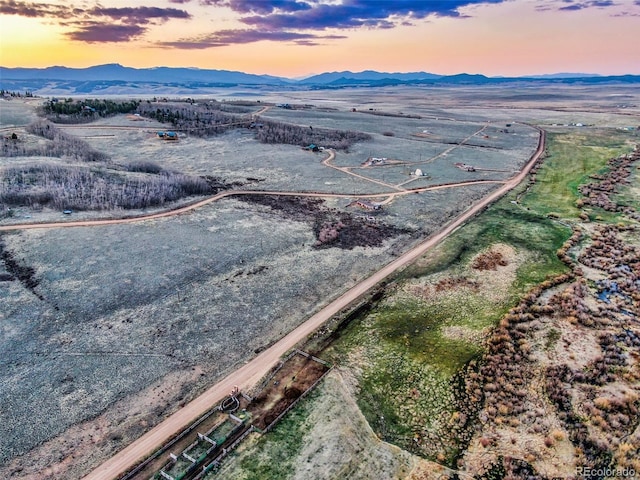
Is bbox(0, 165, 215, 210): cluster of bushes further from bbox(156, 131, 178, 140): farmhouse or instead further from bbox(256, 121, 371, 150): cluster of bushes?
bbox(256, 121, 371, 150): cluster of bushes

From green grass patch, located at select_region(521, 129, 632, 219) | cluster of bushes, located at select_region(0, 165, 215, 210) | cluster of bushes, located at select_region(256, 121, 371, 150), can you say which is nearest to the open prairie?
cluster of bushes, located at select_region(0, 165, 215, 210)

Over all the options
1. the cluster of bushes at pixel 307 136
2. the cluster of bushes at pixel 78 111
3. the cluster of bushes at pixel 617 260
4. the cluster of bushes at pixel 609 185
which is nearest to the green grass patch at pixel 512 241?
the cluster of bushes at pixel 617 260

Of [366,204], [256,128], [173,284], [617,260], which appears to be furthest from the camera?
[256,128]

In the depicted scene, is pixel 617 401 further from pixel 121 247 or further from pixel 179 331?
pixel 121 247

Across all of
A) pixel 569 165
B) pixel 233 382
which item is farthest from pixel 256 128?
pixel 233 382

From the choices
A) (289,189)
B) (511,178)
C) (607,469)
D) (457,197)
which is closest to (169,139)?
(289,189)

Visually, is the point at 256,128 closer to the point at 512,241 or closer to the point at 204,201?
the point at 204,201
